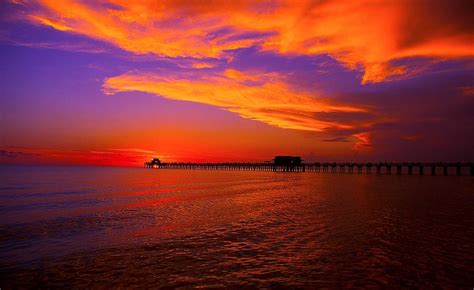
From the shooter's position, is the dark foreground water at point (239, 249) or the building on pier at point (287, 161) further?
the building on pier at point (287, 161)

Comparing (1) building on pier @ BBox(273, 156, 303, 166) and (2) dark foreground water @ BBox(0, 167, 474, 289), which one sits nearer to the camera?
(2) dark foreground water @ BBox(0, 167, 474, 289)

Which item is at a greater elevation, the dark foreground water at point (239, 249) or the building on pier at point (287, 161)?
the building on pier at point (287, 161)

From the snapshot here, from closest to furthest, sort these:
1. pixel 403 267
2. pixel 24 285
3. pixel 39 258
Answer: pixel 24 285, pixel 403 267, pixel 39 258

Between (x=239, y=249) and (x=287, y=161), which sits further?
(x=287, y=161)

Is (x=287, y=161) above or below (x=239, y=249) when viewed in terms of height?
above

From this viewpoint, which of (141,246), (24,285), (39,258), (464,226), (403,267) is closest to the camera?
(24,285)

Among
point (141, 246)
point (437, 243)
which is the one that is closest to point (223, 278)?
point (141, 246)

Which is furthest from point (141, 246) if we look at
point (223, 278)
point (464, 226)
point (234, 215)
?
point (464, 226)

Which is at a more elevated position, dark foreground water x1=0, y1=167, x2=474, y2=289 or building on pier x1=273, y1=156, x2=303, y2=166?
building on pier x1=273, y1=156, x2=303, y2=166

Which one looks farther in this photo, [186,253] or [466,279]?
[186,253]

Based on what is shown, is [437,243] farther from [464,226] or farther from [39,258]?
[39,258]

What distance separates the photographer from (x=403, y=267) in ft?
29.2

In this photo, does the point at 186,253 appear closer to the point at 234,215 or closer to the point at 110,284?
the point at 110,284

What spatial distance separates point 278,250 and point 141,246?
4.62 m
